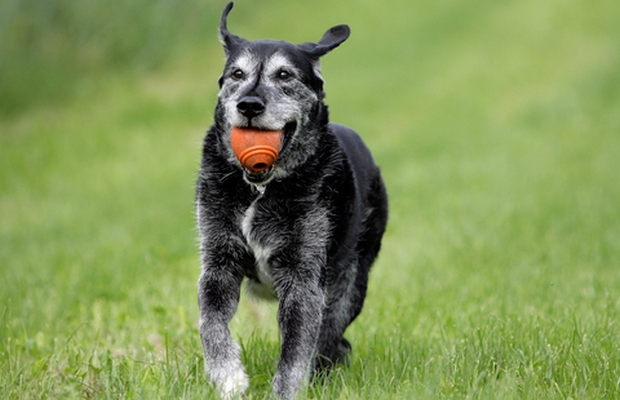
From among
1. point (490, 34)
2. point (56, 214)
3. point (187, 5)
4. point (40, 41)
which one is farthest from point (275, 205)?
point (490, 34)

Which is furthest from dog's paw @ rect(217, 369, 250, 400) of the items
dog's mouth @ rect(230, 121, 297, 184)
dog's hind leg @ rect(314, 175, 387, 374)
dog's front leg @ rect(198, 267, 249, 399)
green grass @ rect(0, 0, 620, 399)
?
dog's mouth @ rect(230, 121, 297, 184)

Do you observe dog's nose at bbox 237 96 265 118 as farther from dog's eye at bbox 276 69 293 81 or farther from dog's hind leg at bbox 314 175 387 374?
dog's hind leg at bbox 314 175 387 374

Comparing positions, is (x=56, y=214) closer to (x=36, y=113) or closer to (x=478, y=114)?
(x=36, y=113)

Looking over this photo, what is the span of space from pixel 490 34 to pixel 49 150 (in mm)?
13685

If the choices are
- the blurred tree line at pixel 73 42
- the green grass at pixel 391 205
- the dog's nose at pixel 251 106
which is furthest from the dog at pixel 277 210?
the blurred tree line at pixel 73 42

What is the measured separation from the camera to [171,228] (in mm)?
9945

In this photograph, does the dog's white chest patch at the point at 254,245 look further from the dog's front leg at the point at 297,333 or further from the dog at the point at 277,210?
the dog's front leg at the point at 297,333

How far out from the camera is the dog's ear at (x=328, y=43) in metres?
4.68

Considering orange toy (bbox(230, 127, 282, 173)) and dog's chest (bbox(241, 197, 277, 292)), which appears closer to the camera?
orange toy (bbox(230, 127, 282, 173))

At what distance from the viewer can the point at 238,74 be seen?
14.7 feet

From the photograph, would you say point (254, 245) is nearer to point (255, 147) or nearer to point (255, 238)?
point (255, 238)

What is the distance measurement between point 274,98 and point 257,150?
381 millimetres

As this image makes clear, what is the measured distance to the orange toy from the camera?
402 cm

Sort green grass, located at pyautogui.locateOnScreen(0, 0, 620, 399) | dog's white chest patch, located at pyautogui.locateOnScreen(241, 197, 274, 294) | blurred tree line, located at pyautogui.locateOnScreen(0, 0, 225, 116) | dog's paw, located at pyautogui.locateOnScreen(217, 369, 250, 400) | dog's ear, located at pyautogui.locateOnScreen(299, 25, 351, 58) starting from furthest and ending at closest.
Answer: blurred tree line, located at pyautogui.locateOnScreen(0, 0, 225, 116) → dog's ear, located at pyautogui.locateOnScreen(299, 25, 351, 58) → green grass, located at pyautogui.locateOnScreen(0, 0, 620, 399) → dog's white chest patch, located at pyautogui.locateOnScreen(241, 197, 274, 294) → dog's paw, located at pyautogui.locateOnScreen(217, 369, 250, 400)
